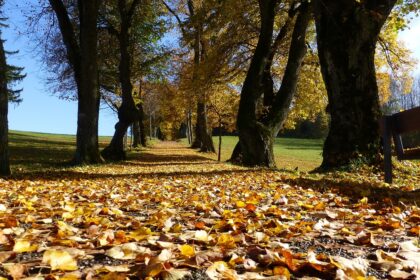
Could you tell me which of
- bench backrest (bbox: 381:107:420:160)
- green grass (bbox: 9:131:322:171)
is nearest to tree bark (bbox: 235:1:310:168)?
green grass (bbox: 9:131:322:171)

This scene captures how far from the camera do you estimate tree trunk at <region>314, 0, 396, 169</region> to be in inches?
361

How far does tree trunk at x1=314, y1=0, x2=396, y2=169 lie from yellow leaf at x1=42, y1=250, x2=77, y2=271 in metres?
7.95

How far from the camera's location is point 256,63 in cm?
1368

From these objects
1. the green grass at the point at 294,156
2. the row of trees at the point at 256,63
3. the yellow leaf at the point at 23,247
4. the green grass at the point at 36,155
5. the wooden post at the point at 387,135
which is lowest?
the green grass at the point at 294,156

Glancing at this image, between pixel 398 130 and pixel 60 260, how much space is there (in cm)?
631

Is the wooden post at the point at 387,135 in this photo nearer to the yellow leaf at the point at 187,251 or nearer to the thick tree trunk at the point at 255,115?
the yellow leaf at the point at 187,251

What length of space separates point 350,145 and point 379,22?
2797mm

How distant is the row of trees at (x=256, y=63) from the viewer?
924 cm

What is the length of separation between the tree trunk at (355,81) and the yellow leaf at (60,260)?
26.1 ft

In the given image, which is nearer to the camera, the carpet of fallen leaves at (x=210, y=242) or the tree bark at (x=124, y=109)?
the carpet of fallen leaves at (x=210, y=242)

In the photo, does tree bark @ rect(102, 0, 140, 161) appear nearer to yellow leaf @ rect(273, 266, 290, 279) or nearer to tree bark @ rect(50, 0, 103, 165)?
tree bark @ rect(50, 0, 103, 165)

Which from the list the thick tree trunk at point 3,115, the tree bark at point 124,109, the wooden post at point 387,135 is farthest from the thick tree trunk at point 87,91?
the wooden post at point 387,135

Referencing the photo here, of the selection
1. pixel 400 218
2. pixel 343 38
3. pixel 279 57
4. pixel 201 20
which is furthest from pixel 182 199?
pixel 279 57

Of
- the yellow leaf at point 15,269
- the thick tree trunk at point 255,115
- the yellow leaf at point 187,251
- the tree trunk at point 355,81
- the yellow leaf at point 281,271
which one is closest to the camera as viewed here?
the yellow leaf at point 15,269
